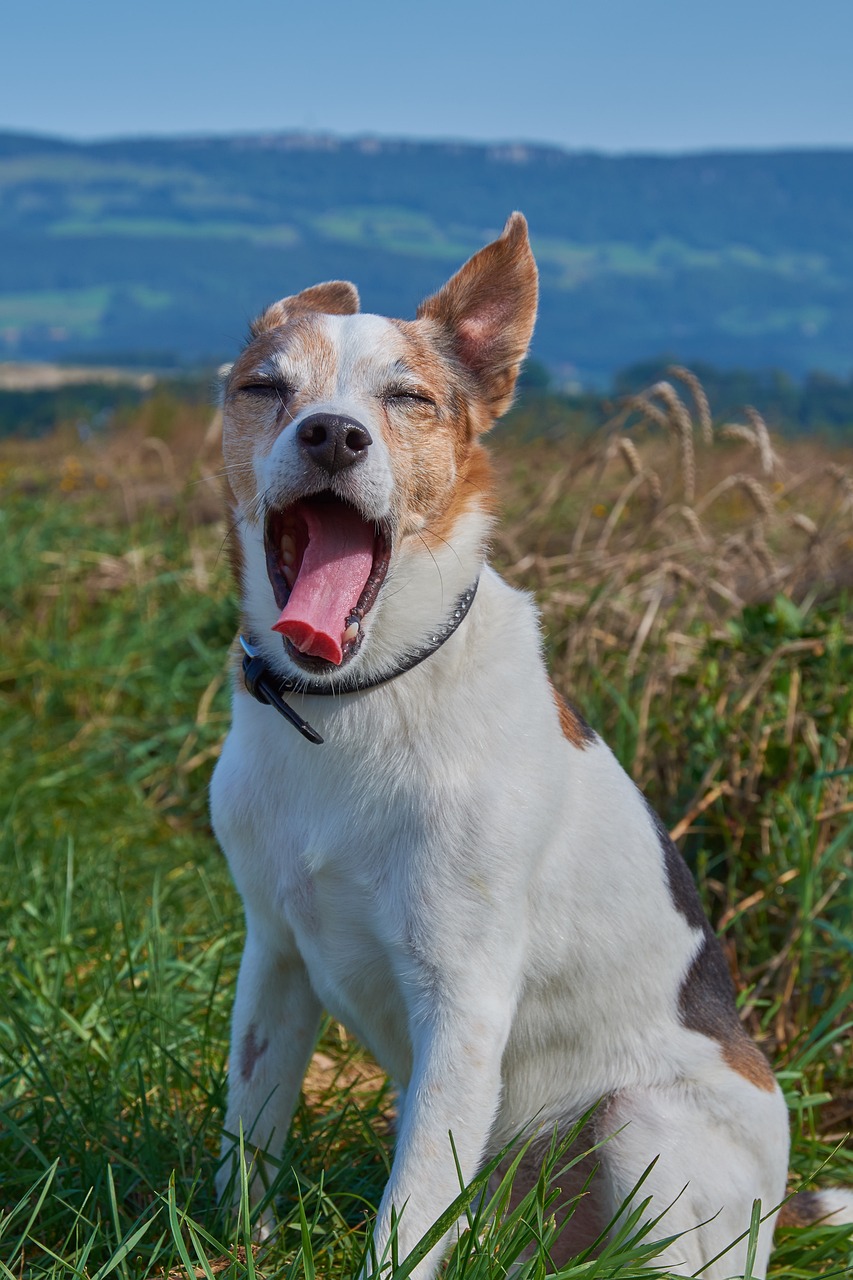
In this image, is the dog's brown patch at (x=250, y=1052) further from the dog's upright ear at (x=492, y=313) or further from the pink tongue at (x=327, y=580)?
the dog's upright ear at (x=492, y=313)

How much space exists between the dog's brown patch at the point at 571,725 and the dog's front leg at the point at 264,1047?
734 mm

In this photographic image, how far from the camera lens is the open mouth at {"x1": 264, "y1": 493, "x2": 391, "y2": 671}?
2.16 metres

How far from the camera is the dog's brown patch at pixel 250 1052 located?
251cm

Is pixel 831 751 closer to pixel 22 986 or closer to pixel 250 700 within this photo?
pixel 250 700

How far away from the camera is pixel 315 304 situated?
2979 mm

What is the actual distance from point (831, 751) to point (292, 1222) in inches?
90.5

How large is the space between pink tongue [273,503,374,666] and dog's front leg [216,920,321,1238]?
Result: 2.34 feet

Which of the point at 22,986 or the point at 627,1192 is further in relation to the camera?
the point at 22,986

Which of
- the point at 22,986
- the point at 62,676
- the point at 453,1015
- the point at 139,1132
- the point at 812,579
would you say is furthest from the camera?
the point at 62,676

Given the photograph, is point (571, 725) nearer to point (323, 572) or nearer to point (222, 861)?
point (323, 572)

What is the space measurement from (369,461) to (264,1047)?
1.24m

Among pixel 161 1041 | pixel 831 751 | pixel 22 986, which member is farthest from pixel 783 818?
pixel 22 986

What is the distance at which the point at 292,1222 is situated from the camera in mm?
2490

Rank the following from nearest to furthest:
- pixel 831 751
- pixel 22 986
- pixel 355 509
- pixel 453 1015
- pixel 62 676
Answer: pixel 453 1015 → pixel 355 509 → pixel 22 986 → pixel 831 751 → pixel 62 676
